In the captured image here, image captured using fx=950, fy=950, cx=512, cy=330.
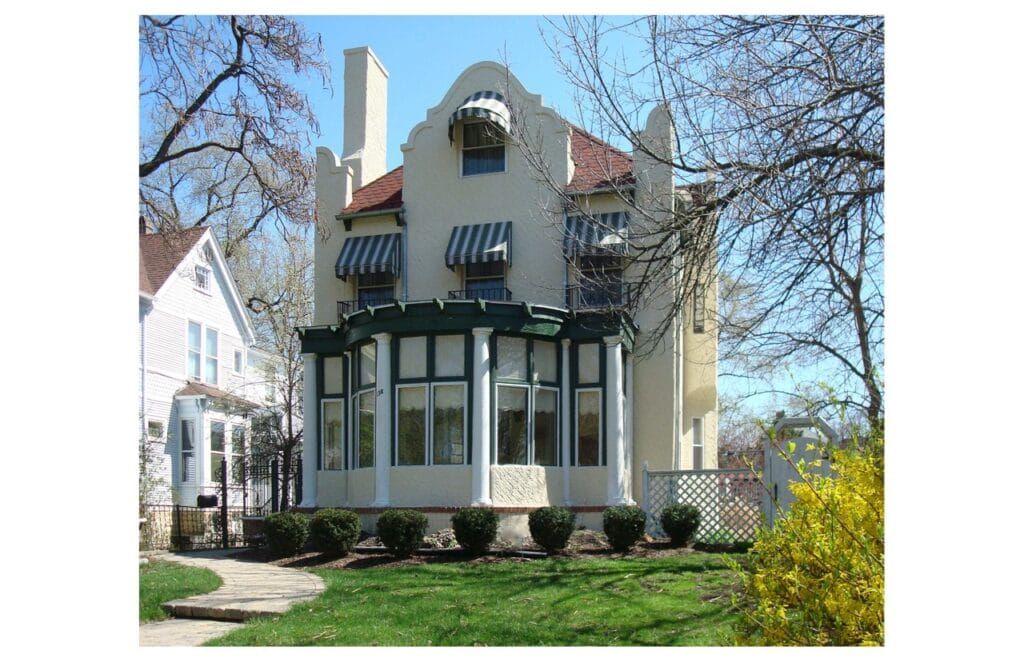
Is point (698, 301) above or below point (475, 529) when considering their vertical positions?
above

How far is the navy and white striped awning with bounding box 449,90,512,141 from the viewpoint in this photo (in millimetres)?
14117

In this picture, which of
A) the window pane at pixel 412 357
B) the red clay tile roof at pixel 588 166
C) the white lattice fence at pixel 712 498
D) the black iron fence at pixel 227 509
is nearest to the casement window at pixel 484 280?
the red clay tile roof at pixel 588 166

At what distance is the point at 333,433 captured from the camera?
14070mm

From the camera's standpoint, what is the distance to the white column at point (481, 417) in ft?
40.1

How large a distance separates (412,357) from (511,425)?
1.61m

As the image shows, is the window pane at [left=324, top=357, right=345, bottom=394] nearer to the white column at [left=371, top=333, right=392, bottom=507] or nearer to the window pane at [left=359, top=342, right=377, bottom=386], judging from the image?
the window pane at [left=359, top=342, right=377, bottom=386]

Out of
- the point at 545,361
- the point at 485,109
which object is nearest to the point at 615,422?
the point at 545,361

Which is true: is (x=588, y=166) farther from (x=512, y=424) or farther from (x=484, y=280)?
(x=512, y=424)
